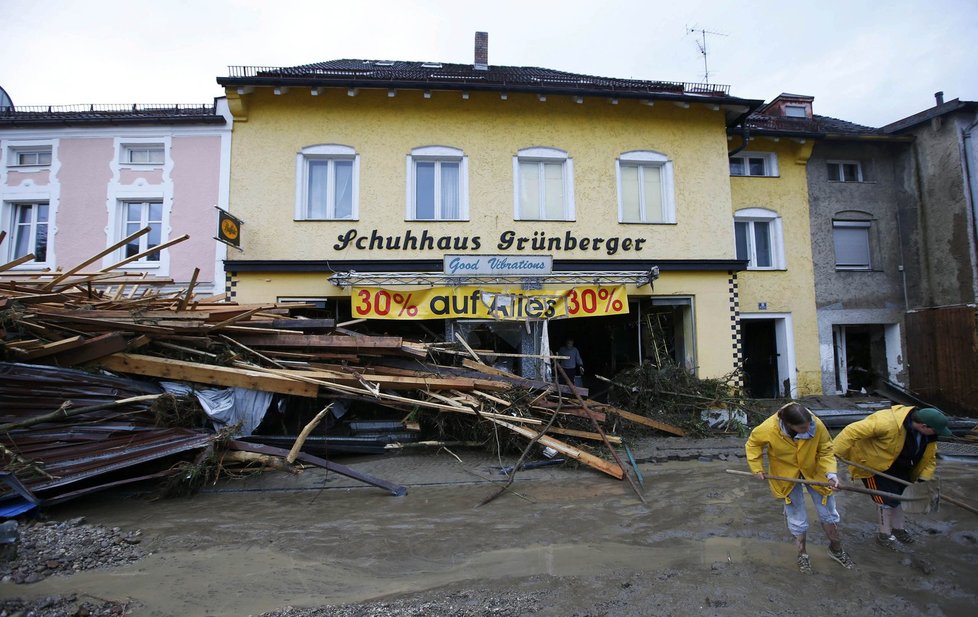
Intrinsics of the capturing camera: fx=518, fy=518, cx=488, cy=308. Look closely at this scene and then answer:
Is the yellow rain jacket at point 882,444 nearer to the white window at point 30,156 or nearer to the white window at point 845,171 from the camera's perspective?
the white window at point 845,171

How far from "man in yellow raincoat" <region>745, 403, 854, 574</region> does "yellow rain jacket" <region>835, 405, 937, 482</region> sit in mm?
508

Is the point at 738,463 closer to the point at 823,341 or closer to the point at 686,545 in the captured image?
the point at 686,545

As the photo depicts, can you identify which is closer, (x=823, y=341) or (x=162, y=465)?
(x=162, y=465)

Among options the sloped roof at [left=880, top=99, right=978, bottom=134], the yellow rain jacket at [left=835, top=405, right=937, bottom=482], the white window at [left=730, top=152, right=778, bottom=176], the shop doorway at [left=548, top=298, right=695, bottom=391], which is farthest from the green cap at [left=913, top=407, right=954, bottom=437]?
the sloped roof at [left=880, top=99, right=978, bottom=134]

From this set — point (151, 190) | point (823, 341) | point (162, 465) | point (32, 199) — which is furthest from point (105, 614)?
point (823, 341)

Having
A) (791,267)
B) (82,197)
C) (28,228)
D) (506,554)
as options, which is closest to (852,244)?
(791,267)

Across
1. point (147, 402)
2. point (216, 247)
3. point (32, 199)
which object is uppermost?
point (32, 199)

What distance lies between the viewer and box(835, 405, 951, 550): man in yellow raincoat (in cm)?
480

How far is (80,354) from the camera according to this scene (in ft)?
23.1

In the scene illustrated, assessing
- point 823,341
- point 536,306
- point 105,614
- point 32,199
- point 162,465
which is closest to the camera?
point 105,614

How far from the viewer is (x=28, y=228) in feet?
37.8

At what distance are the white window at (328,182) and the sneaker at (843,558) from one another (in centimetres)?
997

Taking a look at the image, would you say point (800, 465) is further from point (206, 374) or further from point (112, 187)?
point (112, 187)

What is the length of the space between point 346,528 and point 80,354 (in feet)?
15.0
